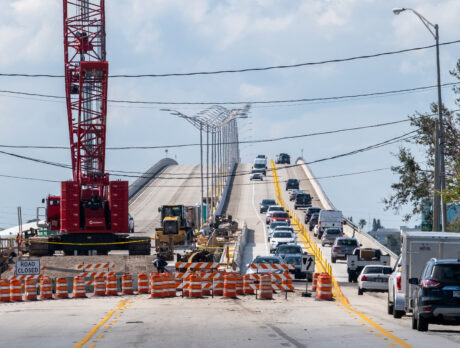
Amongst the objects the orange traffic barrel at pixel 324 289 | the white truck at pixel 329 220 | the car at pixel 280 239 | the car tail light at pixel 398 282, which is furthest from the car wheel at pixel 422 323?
the white truck at pixel 329 220

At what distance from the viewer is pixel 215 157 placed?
372ft

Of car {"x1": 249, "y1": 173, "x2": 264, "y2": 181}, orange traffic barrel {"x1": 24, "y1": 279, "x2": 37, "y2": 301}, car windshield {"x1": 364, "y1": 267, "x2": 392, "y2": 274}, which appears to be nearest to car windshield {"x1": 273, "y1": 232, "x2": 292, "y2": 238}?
car windshield {"x1": 364, "y1": 267, "x2": 392, "y2": 274}

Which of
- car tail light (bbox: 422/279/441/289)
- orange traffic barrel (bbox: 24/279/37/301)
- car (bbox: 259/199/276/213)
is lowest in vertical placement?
orange traffic barrel (bbox: 24/279/37/301)

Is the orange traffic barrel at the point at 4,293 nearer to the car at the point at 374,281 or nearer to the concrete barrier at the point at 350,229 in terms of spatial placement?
the car at the point at 374,281

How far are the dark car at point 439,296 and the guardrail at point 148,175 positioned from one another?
114m

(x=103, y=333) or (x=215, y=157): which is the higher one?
(x=215, y=157)

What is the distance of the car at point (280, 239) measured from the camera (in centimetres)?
6544

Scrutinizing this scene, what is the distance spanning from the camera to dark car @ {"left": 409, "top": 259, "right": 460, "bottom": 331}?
63.5 ft

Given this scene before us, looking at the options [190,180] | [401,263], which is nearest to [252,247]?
[401,263]

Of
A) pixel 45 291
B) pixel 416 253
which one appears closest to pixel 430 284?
pixel 416 253

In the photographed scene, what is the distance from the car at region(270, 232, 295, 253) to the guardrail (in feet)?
220

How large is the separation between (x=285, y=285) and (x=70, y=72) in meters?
30.2

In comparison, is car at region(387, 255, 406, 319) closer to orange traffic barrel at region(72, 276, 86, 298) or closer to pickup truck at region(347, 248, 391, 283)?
orange traffic barrel at region(72, 276, 86, 298)

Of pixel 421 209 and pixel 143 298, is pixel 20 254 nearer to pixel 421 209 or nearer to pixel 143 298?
pixel 143 298
